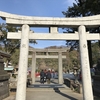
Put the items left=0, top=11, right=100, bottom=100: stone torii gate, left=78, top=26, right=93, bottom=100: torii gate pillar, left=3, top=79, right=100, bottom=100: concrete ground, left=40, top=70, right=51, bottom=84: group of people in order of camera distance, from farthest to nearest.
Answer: left=40, top=70, right=51, bottom=84: group of people < left=3, top=79, right=100, bottom=100: concrete ground < left=0, top=11, right=100, bottom=100: stone torii gate < left=78, top=26, right=93, bottom=100: torii gate pillar

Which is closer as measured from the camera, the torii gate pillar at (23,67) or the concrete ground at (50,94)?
the torii gate pillar at (23,67)

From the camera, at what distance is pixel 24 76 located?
24.5 feet

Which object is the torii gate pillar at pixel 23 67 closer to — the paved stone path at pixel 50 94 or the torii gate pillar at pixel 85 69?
the paved stone path at pixel 50 94

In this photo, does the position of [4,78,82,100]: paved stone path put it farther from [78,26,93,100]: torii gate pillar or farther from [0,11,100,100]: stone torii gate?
[0,11,100,100]: stone torii gate

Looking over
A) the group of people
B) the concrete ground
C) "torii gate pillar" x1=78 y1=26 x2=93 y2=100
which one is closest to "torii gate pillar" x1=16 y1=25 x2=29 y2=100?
the concrete ground

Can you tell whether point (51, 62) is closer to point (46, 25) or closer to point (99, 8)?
point (99, 8)

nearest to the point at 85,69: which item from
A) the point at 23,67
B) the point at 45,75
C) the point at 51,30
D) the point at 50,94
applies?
the point at 51,30

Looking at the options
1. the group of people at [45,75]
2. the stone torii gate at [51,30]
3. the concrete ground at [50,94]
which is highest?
the stone torii gate at [51,30]

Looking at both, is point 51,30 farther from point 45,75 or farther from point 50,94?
point 45,75

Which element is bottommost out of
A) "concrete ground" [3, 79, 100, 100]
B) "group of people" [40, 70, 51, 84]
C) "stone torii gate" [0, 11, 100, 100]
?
"concrete ground" [3, 79, 100, 100]

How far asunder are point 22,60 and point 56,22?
9.35ft

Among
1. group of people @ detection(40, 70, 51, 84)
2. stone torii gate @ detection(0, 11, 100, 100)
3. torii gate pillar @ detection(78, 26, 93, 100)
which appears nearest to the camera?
torii gate pillar @ detection(78, 26, 93, 100)

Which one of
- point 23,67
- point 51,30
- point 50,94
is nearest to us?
point 23,67

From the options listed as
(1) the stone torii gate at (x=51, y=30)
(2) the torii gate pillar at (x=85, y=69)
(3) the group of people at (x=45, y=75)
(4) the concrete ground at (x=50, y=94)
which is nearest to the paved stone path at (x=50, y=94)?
(4) the concrete ground at (x=50, y=94)
